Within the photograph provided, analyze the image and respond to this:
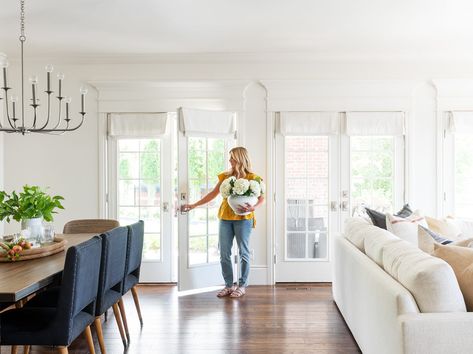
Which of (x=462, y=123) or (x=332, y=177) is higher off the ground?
(x=462, y=123)

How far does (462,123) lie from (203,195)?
3.07m

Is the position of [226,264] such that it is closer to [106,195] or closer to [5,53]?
[106,195]

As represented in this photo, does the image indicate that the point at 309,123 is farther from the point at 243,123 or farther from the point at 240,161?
the point at 240,161

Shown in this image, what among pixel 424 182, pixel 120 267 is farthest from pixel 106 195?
pixel 424 182

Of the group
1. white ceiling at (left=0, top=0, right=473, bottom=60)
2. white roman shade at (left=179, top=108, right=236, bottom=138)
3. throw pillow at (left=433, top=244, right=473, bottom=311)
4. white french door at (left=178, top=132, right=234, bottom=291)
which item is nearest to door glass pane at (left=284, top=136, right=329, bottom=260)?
A: white roman shade at (left=179, top=108, right=236, bottom=138)

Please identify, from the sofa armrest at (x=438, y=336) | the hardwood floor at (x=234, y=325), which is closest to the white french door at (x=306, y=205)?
the hardwood floor at (x=234, y=325)

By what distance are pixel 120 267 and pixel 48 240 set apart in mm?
633

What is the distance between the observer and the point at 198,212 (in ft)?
15.3

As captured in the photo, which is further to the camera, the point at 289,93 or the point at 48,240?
the point at 289,93

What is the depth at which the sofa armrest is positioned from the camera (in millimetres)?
1860

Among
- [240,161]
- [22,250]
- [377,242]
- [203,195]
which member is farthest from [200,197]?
[377,242]

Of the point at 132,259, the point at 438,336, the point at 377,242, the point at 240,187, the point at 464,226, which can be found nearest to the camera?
the point at 438,336

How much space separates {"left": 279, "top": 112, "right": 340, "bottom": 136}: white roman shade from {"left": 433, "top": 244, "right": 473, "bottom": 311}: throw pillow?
2679mm

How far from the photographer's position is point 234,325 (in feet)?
11.5
